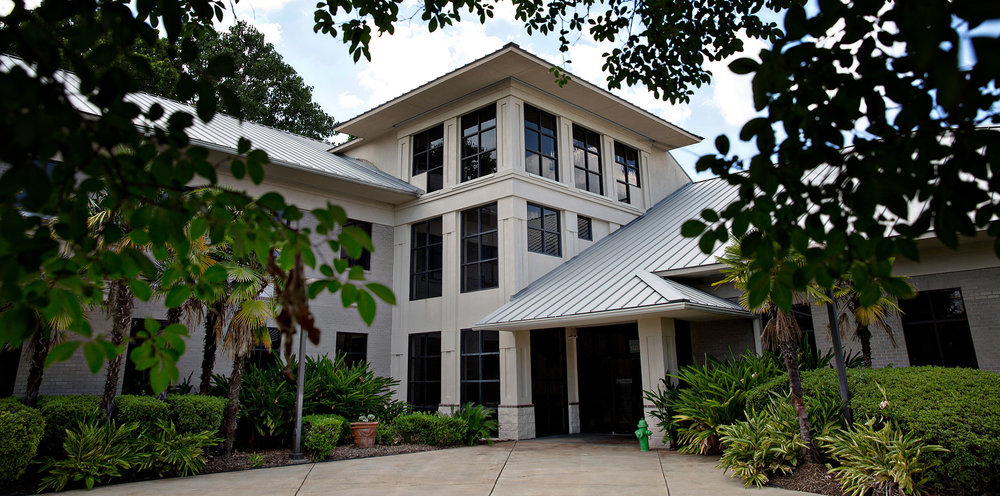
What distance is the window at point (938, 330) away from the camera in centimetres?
1194

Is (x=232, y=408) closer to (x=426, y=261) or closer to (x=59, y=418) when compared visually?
(x=59, y=418)

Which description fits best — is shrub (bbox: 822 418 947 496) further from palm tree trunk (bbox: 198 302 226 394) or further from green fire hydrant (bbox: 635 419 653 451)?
palm tree trunk (bbox: 198 302 226 394)

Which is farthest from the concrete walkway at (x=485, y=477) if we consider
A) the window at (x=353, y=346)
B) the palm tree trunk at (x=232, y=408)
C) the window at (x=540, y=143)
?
the window at (x=540, y=143)

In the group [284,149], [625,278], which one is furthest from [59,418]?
[625,278]

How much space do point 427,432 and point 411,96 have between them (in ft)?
33.2

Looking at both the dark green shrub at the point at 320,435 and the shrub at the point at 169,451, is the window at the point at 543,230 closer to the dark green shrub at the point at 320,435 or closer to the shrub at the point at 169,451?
the dark green shrub at the point at 320,435

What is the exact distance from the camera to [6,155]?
6.82 ft

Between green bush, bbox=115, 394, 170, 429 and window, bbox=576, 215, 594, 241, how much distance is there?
12277mm

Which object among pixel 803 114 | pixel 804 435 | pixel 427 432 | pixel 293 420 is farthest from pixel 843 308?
pixel 293 420

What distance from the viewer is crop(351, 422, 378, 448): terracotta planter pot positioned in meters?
13.7

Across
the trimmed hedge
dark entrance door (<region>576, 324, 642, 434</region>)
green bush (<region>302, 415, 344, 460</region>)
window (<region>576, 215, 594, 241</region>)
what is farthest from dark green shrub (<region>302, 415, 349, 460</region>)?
window (<region>576, 215, 594, 241</region>)

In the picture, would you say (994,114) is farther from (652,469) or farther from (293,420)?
(293,420)

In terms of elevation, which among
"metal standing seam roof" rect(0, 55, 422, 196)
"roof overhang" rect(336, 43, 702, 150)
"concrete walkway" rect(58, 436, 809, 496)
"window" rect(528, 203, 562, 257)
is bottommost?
"concrete walkway" rect(58, 436, 809, 496)

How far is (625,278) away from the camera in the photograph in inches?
589
